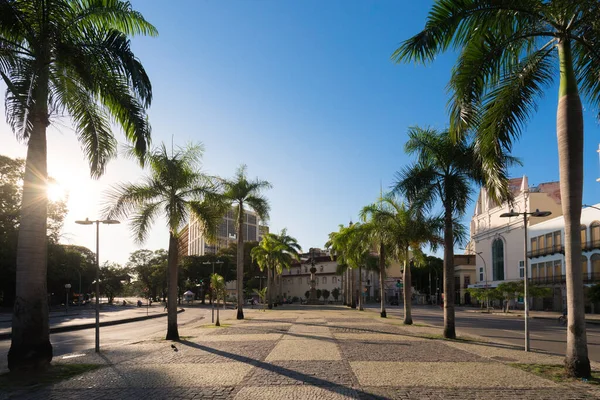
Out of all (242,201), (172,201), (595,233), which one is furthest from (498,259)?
(172,201)

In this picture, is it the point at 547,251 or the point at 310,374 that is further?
the point at 547,251

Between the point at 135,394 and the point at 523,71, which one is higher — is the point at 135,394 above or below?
below

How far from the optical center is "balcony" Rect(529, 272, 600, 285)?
162ft

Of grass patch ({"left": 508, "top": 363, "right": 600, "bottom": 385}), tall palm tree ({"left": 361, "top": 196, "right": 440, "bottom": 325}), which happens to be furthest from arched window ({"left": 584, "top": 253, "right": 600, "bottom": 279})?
grass patch ({"left": 508, "top": 363, "right": 600, "bottom": 385})

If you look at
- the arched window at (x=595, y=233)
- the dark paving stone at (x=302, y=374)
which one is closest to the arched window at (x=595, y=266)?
the arched window at (x=595, y=233)

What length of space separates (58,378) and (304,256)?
111996 millimetres

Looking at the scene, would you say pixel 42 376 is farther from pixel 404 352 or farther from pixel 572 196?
pixel 572 196

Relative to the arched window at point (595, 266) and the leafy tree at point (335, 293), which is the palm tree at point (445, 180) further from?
the leafy tree at point (335, 293)

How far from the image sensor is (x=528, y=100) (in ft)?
35.6

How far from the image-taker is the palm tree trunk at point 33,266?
10703 mm

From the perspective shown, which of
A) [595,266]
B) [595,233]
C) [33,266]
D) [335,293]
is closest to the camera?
[33,266]

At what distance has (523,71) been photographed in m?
10.8

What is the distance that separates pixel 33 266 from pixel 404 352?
32.9 feet

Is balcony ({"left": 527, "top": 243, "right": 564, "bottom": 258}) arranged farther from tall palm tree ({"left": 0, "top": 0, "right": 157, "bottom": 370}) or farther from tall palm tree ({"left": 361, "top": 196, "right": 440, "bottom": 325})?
tall palm tree ({"left": 0, "top": 0, "right": 157, "bottom": 370})
